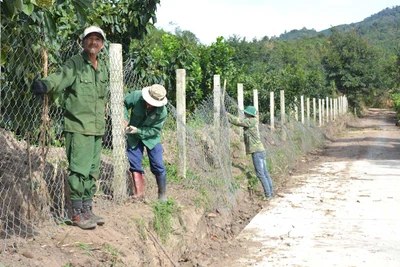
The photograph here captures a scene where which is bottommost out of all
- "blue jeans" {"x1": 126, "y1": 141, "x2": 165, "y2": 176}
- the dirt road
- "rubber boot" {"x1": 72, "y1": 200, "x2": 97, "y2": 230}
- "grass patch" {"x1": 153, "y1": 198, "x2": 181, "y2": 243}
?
the dirt road

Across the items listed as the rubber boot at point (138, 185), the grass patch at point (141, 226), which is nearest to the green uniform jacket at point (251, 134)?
the rubber boot at point (138, 185)

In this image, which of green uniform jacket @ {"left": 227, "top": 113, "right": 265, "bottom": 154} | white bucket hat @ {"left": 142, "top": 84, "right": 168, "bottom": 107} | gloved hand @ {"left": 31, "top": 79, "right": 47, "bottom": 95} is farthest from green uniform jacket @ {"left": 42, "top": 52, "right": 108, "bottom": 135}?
green uniform jacket @ {"left": 227, "top": 113, "right": 265, "bottom": 154}

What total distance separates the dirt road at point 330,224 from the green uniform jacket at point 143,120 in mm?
1813

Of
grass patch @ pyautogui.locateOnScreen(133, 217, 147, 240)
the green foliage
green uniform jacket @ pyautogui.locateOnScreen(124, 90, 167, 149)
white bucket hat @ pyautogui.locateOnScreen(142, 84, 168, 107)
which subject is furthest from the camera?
the green foliage

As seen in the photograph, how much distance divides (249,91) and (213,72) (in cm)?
385

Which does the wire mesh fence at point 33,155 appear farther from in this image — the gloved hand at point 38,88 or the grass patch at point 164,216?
the grass patch at point 164,216

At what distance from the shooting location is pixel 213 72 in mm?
17781

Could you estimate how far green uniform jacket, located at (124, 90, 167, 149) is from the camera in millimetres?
6742

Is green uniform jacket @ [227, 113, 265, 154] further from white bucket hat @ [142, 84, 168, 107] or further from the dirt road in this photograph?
white bucket hat @ [142, 84, 168, 107]

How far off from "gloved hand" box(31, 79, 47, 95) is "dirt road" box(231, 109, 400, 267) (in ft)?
9.64

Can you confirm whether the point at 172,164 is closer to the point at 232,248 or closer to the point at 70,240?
the point at 232,248

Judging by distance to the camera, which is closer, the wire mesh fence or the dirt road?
the wire mesh fence

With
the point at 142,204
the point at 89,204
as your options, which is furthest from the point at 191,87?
the point at 89,204

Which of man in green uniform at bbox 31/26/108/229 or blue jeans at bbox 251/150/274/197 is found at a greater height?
man in green uniform at bbox 31/26/108/229
